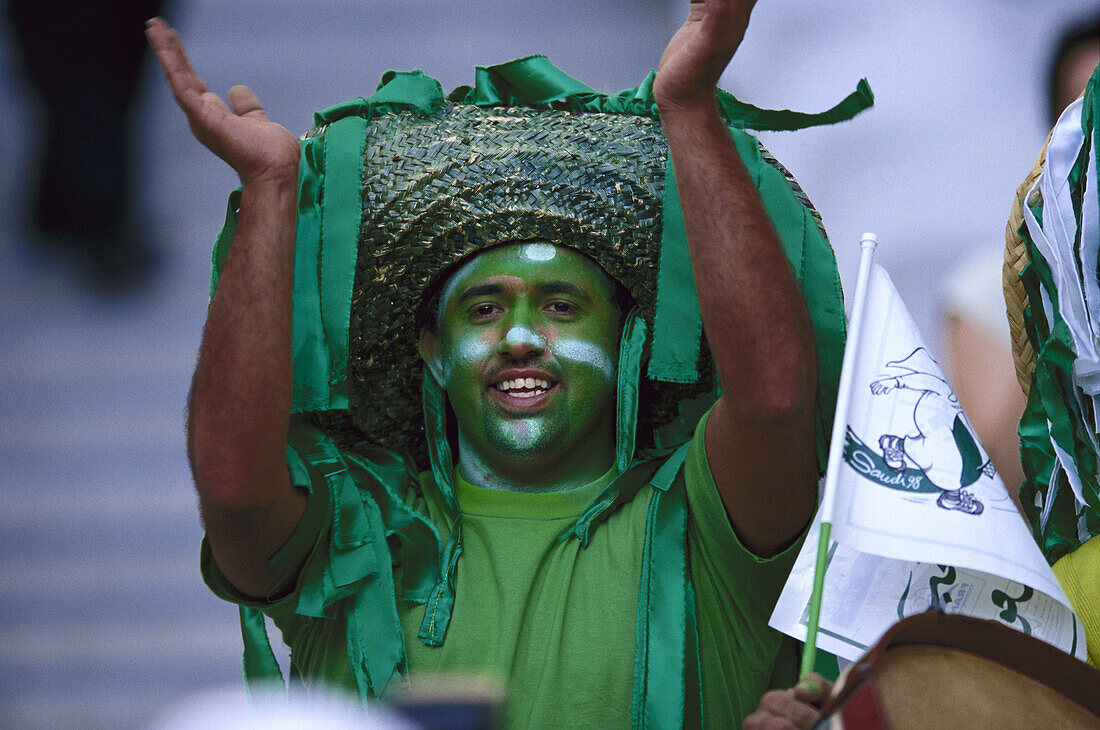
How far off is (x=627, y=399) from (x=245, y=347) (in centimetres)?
64

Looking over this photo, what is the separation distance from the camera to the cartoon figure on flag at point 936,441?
186cm

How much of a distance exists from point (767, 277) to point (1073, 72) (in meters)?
1.58

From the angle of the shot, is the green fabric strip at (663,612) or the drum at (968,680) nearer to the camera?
the drum at (968,680)

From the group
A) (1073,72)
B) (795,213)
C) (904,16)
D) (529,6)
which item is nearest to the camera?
(795,213)

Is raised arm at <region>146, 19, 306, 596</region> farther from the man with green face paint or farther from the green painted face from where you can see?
the green painted face

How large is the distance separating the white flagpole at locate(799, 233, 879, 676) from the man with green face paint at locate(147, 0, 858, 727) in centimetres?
7

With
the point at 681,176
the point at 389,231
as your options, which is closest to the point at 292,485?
the point at 389,231

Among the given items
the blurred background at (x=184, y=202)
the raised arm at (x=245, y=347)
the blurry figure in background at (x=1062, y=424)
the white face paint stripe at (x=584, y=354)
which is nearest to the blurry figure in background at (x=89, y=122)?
the blurred background at (x=184, y=202)

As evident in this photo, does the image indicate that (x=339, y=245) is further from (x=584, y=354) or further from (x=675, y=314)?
(x=675, y=314)

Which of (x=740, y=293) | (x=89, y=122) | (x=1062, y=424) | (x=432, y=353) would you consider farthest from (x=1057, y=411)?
(x=89, y=122)

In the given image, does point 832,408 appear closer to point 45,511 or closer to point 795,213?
point 795,213

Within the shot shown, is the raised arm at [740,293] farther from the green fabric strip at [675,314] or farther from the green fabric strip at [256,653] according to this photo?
the green fabric strip at [256,653]

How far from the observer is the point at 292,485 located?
213 centimetres

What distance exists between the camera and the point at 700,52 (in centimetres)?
193
